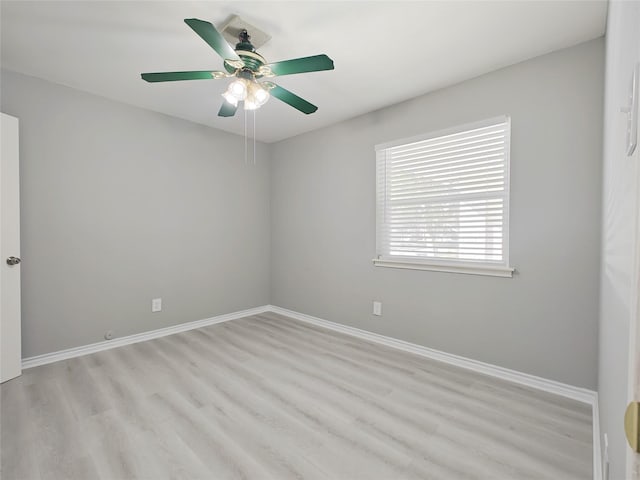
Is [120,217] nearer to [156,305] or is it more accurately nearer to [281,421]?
[156,305]

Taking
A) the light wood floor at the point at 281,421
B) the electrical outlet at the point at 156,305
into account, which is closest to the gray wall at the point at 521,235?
the light wood floor at the point at 281,421

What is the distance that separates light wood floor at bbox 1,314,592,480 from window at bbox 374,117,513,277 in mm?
969

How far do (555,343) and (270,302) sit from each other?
3.40 metres

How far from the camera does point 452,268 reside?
2754 millimetres

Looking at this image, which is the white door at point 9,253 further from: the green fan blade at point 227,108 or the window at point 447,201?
the window at point 447,201

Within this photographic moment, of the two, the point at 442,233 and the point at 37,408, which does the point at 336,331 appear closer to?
the point at 442,233

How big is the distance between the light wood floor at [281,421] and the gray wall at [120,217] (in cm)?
56

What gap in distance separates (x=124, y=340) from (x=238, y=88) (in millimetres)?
2763

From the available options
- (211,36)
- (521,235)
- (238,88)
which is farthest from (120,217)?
(521,235)

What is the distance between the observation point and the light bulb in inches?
79.3

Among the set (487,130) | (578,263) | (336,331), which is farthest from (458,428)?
(487,130)

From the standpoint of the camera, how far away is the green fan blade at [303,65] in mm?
1745

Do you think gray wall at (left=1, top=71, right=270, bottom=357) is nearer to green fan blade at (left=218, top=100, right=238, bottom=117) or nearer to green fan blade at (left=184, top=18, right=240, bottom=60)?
green fan blade at (left=218, top=100, right=238, bottom=117)

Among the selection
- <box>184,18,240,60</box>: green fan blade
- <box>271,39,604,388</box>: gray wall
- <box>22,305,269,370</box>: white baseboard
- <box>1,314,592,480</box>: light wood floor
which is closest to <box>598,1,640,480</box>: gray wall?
<box>1,314,592,480</box>: light wood floor
